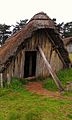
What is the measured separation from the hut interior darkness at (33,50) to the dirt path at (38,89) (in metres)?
0.96

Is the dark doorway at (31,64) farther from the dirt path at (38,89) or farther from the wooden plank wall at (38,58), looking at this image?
the dirt path at (38,89)

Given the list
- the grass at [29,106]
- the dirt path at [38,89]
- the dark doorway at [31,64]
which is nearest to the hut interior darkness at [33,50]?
the dark doorway at [31,64]

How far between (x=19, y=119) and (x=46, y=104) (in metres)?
1.71

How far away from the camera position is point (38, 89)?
12.5m

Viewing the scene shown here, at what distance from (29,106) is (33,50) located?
536 cm

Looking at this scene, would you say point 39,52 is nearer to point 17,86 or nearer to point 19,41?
point 19,41

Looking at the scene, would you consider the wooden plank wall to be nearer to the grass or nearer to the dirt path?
the dirt path

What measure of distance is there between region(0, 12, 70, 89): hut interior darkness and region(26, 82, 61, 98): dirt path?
961 mm

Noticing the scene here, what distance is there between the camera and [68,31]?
64188mm

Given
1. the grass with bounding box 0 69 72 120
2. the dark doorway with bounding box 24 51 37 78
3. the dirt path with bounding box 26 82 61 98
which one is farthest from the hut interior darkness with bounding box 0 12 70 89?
the grass with bounding box 0 69 72 120

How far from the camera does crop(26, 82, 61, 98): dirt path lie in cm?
1160

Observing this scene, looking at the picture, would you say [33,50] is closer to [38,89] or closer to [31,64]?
[31,64]

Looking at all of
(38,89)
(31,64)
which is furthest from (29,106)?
(31,64)

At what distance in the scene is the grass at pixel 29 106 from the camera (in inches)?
346
